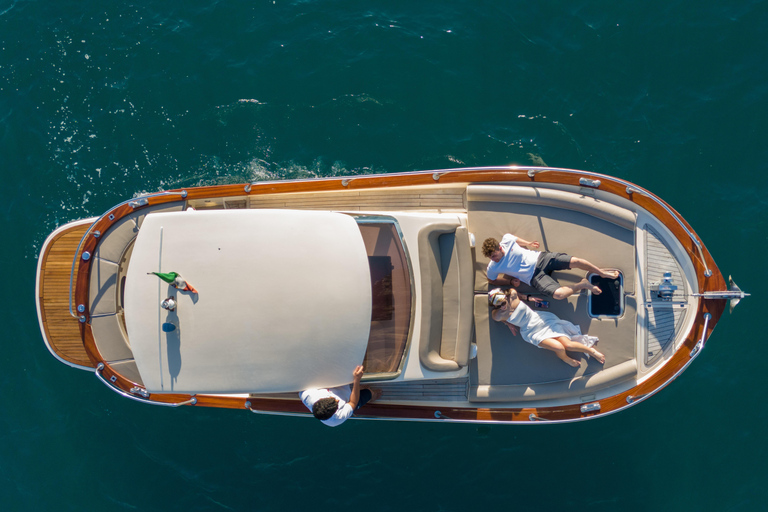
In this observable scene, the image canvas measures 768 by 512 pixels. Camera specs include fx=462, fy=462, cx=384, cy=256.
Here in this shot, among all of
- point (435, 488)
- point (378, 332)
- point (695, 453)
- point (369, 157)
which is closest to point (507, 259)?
point (378, 332)

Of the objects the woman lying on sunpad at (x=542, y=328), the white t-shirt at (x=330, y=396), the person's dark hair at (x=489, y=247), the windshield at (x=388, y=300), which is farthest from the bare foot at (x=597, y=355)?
the white t-shirt at (x=330, y=396)

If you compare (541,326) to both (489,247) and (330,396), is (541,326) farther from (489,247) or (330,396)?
(330,396)

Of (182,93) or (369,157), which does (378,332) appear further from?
(182,93)

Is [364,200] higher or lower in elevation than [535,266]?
higher

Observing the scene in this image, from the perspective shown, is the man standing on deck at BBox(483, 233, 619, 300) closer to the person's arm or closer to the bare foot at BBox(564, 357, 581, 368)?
the bare foot at BBox(564, 357, 581, 368)

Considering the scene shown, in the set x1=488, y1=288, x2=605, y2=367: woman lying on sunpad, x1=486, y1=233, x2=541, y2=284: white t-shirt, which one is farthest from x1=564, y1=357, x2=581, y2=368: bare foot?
x1=486, y1=233, x2=541, y2=284: white t-shirt

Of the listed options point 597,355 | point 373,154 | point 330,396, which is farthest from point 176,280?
point 597,355

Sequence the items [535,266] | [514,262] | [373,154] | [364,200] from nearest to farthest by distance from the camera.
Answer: [514,262] < [535,266] < [364,200] < [373,154]

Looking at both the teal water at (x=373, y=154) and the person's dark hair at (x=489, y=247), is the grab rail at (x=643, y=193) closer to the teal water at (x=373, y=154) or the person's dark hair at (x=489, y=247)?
the person's dark hair at (x=489, y=247)
